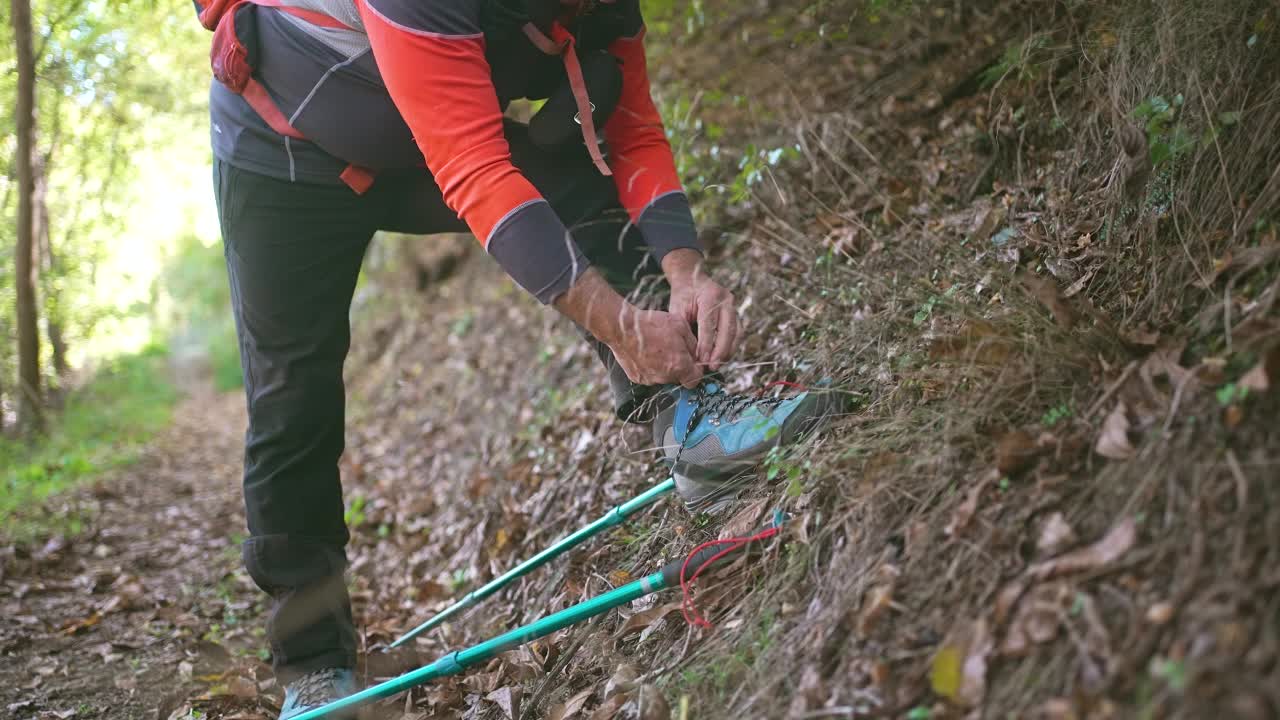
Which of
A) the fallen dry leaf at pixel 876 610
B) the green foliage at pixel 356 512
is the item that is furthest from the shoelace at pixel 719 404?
the green foliage at pixel 356 512

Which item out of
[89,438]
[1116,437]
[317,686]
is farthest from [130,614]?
[89,438]

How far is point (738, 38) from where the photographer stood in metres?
5.05

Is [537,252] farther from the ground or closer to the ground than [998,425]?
farther from the ground

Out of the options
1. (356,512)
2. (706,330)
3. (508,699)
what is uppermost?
(706,330)

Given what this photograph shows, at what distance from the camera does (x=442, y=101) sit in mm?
1952

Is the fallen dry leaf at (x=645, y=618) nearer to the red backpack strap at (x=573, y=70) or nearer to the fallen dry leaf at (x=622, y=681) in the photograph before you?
the fallen dry leaf at (x=622, y=681)

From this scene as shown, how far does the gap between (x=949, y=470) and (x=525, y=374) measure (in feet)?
11.5

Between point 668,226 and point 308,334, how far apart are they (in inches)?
40.8

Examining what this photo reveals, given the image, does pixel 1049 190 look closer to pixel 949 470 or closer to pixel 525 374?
pixel 949 470

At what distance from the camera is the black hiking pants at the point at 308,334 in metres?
2.30

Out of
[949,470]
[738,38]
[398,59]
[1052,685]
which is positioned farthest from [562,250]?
[738,38]

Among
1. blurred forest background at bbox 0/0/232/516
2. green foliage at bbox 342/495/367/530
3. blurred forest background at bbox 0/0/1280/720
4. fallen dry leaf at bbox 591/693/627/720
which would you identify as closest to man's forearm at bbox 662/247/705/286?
blurred forest background at bbox 0/0/1280/720

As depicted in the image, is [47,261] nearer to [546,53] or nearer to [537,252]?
[546,53]

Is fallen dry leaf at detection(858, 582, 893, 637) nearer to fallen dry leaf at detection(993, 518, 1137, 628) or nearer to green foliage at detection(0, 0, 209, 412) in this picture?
fallen dry leaf at detection(993, 518, 1137, 628)
